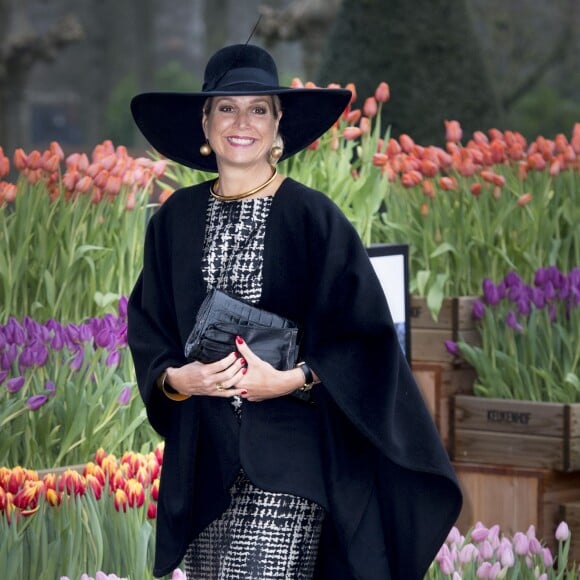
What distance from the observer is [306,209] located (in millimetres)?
2752

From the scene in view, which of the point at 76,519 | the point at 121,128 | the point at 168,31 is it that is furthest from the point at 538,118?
the point at 168,31

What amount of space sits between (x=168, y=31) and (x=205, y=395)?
120 feet

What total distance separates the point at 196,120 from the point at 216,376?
62 centimetres

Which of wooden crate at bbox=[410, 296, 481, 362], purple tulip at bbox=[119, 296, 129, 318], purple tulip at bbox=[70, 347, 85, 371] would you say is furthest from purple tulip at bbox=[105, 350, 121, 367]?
wooden crate at bbox=[410, 296, 481, 362]

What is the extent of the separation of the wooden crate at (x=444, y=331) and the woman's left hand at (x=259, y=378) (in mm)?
2735

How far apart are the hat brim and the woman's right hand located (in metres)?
0.53

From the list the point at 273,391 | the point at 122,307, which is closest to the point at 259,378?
the point at 273,391

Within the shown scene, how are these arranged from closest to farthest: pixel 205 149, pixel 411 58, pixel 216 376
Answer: pixel 216 376
pixel 205 149
pixel 411 58

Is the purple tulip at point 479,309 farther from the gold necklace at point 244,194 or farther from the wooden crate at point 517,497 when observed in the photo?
the gold necklace at point 244,194

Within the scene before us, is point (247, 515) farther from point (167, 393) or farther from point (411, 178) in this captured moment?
point (411, 178)

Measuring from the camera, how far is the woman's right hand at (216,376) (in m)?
2.64

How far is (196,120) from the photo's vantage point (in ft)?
9.74

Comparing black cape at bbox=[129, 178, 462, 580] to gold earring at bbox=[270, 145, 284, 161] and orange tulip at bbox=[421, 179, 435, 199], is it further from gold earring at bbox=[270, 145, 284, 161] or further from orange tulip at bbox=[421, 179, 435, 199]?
orange tulip at bbox=[421, 179, 435, 199]

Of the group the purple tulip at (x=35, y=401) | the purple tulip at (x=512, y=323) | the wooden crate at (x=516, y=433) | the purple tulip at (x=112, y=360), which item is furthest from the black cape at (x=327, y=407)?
the purple tulip at (x=512, y=323)
